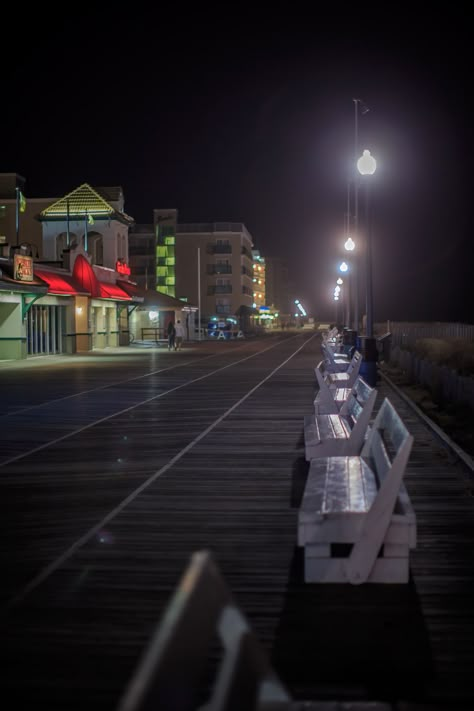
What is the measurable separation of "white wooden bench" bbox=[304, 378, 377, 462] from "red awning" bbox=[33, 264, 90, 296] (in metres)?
27.8

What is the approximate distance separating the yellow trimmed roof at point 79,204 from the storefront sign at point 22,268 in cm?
1892

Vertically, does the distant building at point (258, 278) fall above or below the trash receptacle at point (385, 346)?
above

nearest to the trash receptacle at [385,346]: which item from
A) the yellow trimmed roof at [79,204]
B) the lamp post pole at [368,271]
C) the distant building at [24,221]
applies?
the lamp post pole at [368,271]

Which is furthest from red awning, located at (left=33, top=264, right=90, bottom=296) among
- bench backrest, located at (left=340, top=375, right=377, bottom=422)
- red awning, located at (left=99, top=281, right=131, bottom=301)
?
bench backrest, located at (left=340, top=375, right=377, bottom=422)

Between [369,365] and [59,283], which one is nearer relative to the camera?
[369,365]

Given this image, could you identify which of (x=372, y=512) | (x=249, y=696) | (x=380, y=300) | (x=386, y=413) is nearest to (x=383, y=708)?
(x=249, y=696)

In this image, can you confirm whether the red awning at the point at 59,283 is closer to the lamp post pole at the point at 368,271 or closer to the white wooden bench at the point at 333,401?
the lamp post pole at the point at 368,271

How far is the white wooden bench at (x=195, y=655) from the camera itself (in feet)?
7.39

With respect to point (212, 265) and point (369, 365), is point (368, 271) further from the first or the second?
point (212, 265)

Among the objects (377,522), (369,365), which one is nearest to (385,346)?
(369,365)

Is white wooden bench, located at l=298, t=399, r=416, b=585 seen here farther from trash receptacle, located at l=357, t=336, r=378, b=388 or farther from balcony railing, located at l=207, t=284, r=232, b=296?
balcony railing, located at l=207, t=284, r=232, b=296

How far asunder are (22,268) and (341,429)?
26708mm

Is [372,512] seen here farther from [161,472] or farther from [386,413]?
[161,472]

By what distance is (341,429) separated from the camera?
10562 mm
